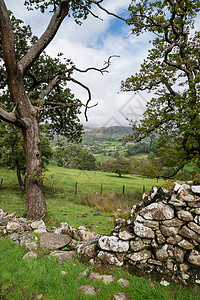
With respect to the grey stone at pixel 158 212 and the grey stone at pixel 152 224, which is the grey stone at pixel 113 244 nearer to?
the grey stone at pixel 152 224

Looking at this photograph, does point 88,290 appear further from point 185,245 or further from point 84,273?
point 185,245

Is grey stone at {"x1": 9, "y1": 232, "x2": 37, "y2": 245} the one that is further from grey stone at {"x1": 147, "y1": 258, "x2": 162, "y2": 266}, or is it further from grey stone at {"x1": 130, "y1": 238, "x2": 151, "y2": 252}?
grey stone at {"x1": 147, "y1": 258, "x2": 162, "y2": 266}

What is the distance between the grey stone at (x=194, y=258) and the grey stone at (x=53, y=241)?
3.33 metres

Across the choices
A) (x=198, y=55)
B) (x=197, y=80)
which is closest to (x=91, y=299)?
(x=197, y=80)

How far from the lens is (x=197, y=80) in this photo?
8.51m

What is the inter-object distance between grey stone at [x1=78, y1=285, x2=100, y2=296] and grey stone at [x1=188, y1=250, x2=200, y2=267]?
1.89 m

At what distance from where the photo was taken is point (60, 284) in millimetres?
3242

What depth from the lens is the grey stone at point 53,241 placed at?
4625 millimetres

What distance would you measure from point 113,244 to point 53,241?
2052 mm

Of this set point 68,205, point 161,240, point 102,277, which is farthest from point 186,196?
point 68,205

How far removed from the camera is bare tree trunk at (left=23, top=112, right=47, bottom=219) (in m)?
7.47

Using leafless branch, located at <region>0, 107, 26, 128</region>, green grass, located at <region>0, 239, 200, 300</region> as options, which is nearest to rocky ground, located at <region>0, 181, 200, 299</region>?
green grass, located at <region>0, 239, 200, 300</region>

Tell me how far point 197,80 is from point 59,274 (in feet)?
33.7

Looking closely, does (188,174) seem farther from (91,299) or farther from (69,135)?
(91,299)
